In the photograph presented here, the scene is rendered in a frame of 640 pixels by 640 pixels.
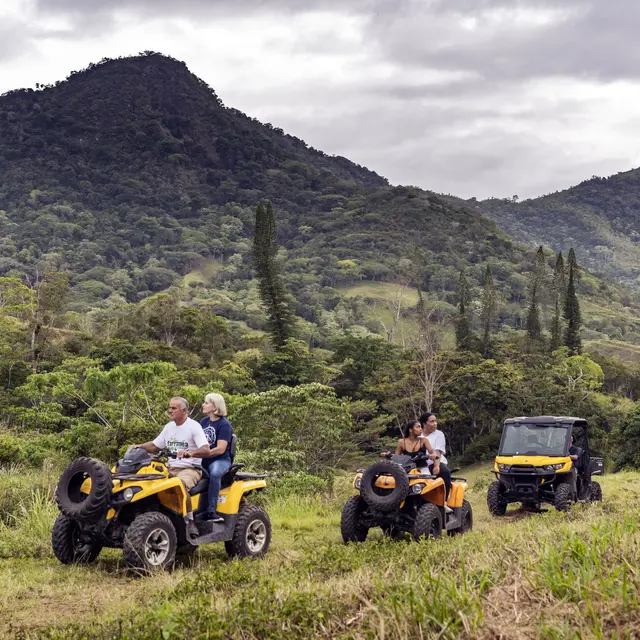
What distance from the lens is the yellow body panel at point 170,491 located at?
712 cm

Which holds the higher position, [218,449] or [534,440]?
[218,449]

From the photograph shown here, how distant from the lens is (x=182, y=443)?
26.1ft

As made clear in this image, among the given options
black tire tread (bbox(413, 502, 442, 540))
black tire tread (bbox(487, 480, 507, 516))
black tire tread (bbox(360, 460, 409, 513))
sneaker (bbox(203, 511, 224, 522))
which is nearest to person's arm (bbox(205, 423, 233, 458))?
sneaker (bbox(203, 511, 224, 522))

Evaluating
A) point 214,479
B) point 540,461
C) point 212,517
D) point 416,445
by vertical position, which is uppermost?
point 416,445

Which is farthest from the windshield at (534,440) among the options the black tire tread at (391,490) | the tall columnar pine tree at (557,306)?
the tall columnar pine tree at (557,306)

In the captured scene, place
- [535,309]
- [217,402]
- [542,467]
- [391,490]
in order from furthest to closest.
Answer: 1. [535,309]
2. [542,467]
3. [391,490]
4. [217,402]

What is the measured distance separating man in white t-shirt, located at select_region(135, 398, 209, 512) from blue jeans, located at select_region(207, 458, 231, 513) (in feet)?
0.44

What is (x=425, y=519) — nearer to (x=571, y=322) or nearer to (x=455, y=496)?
(x=455, y=496)

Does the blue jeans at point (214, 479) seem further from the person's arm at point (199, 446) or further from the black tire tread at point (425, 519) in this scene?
the black tire tread at point (425, 519)

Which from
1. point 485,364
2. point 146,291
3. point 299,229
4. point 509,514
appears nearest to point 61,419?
point 509,514

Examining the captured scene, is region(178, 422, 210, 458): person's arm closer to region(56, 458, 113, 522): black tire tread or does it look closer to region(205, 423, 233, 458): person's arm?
region(205, 423, 233, 458): person's arm

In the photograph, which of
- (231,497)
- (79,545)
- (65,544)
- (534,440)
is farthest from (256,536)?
(534,440)

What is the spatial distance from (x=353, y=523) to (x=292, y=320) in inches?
1805

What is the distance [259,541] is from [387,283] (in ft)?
398
